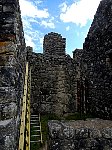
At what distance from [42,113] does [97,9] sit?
460 centimetres

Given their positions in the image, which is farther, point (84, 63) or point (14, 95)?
point (84, 63)

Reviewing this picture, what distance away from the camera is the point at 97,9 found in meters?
7.55

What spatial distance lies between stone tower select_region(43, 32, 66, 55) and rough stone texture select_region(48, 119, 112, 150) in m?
7.57

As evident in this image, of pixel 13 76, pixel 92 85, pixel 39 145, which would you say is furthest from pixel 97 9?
pixel 13 76

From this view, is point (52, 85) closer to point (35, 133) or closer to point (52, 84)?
point (52, 84)

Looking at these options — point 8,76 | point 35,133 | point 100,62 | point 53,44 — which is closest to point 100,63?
point 100,62

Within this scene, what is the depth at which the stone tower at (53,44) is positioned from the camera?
12.4 m

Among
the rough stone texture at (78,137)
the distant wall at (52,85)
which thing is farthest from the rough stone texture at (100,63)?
the distant wall at (52,85)

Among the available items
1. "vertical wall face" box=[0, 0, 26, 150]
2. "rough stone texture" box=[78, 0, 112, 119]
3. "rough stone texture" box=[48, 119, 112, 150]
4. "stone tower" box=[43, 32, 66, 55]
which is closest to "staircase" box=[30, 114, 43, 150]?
"rough stone texture" box=[78, 0, 112, 119]

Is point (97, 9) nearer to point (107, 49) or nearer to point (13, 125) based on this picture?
point (107, 49)

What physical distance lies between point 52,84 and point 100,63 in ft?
12.1

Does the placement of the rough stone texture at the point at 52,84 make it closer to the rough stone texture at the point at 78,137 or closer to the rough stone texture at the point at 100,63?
the rough stone texture at the point at 100,63

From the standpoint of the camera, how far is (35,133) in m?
7.82

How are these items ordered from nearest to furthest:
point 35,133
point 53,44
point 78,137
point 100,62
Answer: point 78,137 < point 100,62 < point 35,133 < point 53,44
